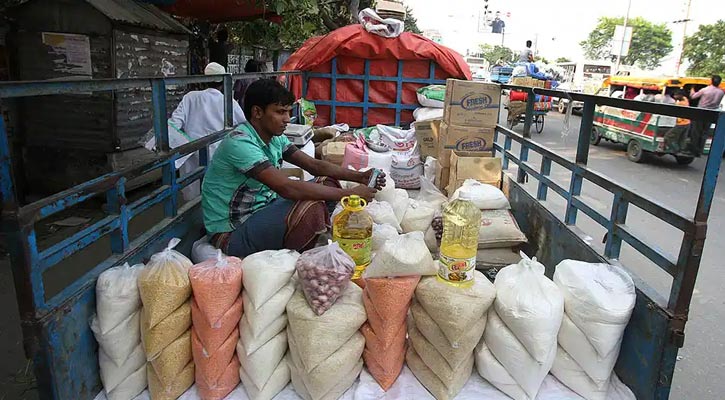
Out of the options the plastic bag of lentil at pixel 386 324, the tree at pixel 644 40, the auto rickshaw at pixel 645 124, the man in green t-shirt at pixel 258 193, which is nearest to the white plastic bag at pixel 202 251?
the man in green t-shirt at pixel 258 193

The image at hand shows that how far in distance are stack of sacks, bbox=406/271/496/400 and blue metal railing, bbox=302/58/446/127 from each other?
14.4 ft

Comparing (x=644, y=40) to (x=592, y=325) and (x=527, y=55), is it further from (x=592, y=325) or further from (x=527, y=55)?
(x=592, y=325)

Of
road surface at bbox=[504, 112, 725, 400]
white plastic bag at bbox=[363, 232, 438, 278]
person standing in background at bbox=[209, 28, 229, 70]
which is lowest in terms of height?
road surface at bbox=[504, 112, 725, 400]

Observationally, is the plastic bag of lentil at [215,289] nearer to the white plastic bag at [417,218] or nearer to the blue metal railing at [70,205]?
the blue metal railing at [70,205]

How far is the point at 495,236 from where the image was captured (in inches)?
128

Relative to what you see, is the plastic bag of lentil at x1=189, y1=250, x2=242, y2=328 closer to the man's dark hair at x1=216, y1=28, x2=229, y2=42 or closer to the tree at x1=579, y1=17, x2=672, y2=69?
the man's dark hair at x1=216, y1=28, x2=229, y2=42

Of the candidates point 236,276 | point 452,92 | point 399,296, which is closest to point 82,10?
point 452,92

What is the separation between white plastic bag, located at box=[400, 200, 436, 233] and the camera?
11.0 feet

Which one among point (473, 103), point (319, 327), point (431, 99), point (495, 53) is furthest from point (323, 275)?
point (495, 53)

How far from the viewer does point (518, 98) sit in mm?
13133

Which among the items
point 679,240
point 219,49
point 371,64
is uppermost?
point 219,49

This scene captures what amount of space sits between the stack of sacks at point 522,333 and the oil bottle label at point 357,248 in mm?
752

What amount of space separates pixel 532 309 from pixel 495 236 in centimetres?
135

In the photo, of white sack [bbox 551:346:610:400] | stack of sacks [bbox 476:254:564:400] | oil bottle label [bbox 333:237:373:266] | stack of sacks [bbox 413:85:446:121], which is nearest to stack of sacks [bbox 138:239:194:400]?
oil bottle label [bbox 333:237:373:266]
